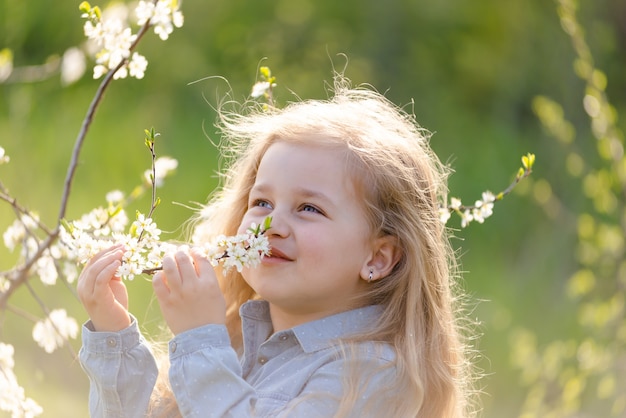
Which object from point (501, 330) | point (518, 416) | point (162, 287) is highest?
point (501, 330)

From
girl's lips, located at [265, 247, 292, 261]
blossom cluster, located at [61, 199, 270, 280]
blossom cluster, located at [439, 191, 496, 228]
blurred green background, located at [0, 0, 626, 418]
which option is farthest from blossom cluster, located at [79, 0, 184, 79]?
blurred green background, located at [0, 0, 626, 418]

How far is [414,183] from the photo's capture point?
1.83m

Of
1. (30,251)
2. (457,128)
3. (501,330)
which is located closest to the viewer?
(30,251)

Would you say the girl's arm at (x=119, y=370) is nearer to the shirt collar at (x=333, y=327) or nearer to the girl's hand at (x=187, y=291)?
the girl's hand at (x=187, y=291)

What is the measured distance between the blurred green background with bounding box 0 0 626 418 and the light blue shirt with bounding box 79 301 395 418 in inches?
68.0

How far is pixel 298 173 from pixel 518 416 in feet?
7.17

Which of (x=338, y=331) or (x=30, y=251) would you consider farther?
(x=30, y=251)

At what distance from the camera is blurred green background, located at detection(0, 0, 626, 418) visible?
14.5 feet

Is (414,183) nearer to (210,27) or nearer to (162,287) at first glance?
(162,287)

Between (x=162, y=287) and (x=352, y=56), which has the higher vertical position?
(x=352, y=56)

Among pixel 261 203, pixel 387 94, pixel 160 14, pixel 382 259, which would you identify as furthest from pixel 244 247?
pixel 387 94

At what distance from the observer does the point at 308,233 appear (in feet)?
5.47

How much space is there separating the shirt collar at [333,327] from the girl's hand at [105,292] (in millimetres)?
298

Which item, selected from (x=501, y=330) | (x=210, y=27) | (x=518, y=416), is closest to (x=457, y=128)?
(x=210, y=27)
